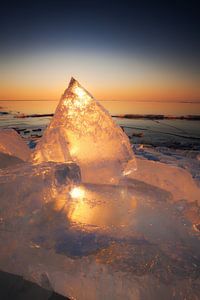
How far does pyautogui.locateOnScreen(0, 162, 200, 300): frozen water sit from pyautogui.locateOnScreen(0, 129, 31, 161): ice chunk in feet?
2.84

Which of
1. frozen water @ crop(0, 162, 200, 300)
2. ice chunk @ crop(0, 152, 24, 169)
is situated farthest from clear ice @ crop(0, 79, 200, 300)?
ice chunk @ crop(0, 152, 24, 169)

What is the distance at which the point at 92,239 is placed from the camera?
6.19 feet

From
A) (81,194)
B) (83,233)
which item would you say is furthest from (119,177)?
(83,233)

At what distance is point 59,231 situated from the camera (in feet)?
6.43

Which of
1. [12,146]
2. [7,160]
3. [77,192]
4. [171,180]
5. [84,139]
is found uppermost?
[84,139]

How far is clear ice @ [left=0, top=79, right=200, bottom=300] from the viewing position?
1.63 m

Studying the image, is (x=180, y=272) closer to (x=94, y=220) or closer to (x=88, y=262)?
(x=88, y=262)

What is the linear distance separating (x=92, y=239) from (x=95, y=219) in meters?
0.25

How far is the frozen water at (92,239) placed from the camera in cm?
161

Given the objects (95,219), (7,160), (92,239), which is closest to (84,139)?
(7,160)

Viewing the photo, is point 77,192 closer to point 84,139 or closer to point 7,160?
point 84,139

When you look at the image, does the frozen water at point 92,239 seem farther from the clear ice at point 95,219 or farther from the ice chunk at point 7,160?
the ice chunk at point 7,160

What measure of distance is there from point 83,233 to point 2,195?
750 millimetres

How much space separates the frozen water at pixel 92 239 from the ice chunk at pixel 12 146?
865 millimetres
